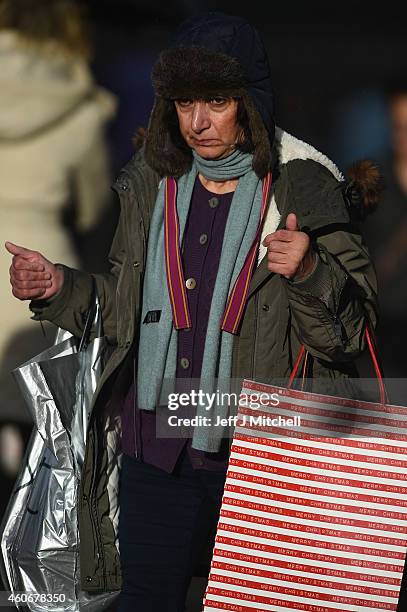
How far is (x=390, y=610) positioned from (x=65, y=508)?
0.95m

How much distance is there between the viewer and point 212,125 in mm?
3041

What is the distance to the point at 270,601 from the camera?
116 inches

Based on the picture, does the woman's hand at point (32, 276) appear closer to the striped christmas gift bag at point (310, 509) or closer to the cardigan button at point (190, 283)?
the cardigan button at point (190, 283)

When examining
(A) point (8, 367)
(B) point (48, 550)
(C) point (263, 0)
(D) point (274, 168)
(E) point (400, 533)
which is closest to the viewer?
(E) point (400, 533)

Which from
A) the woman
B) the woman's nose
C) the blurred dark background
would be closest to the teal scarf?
the woman

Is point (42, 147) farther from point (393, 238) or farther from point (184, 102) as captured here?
point (184, 102)

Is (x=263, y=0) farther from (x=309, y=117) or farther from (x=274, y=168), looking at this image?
(x=274, y=168)

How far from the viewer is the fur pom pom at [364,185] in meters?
3.19

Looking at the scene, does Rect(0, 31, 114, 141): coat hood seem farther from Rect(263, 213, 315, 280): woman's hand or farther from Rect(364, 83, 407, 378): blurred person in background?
Rect(263, 213, 315, 280): woman's hand

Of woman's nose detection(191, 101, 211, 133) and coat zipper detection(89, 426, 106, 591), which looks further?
coat zipper detection(89, 426, 106, 591)

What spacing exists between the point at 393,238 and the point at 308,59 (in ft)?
2.37

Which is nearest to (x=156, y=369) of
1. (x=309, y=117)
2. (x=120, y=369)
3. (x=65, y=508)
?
(x=120, y=369)

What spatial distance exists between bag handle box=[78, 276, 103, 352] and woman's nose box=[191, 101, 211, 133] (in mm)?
546

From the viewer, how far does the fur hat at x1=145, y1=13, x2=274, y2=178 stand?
9.80 feet
